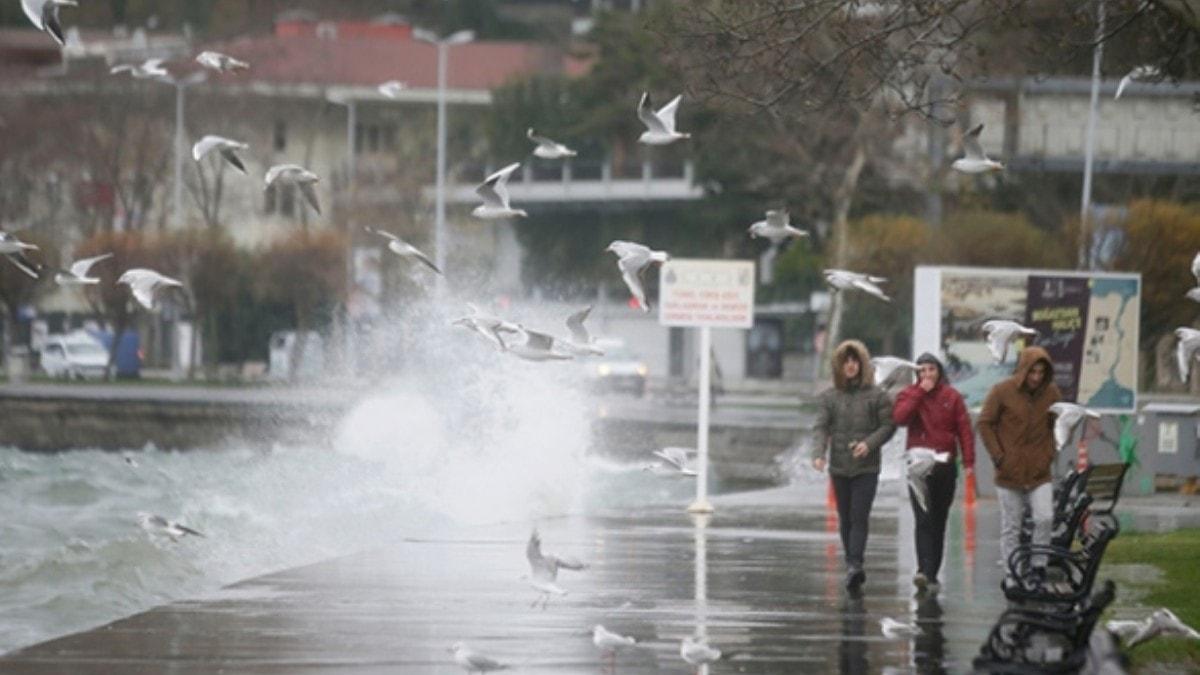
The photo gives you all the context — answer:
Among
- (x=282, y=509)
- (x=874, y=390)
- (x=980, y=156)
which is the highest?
(x=980, y=156)

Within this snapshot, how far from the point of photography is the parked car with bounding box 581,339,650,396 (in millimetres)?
73750

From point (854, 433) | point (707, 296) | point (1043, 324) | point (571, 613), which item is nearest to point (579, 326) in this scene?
point (707, 296)

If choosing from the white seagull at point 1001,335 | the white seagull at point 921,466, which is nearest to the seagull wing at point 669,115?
the white seagull at point 1001,335

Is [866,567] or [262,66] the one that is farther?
[262,66]

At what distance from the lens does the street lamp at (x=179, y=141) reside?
3068 inches

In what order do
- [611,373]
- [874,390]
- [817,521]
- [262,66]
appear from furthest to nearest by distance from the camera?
[262,66] < [611,373] < [817,521] < [874,390]

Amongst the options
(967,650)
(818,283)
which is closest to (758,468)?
(967,650)

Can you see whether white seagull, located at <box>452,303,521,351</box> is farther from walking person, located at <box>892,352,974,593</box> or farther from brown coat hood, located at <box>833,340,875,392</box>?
Answer: walking person, located at <box>892,352,974,593</box>

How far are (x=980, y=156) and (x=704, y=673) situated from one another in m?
8.52

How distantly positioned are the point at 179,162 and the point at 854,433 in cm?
6077

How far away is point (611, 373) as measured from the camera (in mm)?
74562

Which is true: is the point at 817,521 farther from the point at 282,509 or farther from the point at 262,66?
the point at 262,66

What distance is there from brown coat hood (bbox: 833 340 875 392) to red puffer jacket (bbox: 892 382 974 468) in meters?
0.28

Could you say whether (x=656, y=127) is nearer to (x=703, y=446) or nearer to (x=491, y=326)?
(x=491, y=326)
